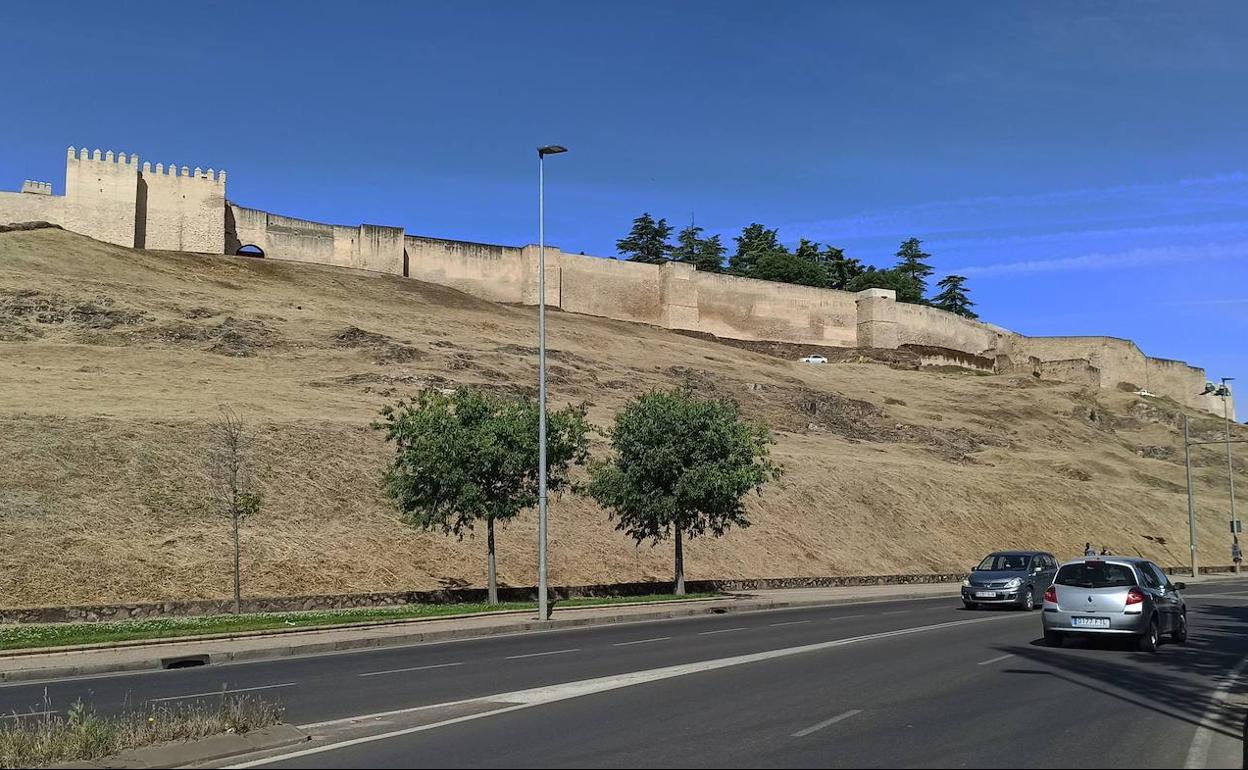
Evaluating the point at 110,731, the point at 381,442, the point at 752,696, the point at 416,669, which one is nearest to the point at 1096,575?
the point at 752,696

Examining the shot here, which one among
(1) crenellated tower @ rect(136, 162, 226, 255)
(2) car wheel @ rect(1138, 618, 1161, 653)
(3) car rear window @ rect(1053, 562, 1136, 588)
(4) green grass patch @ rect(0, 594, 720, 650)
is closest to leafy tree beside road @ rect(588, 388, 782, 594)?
(4) green grass patch @ rect(0, 594, 720, 650)

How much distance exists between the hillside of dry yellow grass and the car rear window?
18205mm

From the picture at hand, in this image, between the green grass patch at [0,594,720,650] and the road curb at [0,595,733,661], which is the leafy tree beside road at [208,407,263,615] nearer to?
the green grass patch at [0,594,720,650]

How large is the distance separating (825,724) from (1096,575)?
31.0ft

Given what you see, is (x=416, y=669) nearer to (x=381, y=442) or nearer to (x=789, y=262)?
(x=381, y=442)

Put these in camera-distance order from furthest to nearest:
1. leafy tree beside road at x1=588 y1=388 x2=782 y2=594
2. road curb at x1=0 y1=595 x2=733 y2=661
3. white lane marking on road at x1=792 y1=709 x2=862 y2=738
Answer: leafy tree beside road at x1=588 y1=388 x2=782 y2=594
road curb at x1=0 y1=595 x2=733 y2=661
white lane marking on road at x1=792 y1=709 x2=862 y2=738

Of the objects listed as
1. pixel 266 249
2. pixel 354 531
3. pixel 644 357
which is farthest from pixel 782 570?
pixel 266 249

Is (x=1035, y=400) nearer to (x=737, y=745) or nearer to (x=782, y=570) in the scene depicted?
(x=782, y=570)

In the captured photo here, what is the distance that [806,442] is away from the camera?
58.8 meters

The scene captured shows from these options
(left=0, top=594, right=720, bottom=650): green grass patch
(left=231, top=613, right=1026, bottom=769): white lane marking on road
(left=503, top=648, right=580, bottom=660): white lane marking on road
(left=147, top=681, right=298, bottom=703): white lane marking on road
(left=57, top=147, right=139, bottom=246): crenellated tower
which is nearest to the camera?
(left=231, top=613, right=1026, bottom=769): white lane marking on road

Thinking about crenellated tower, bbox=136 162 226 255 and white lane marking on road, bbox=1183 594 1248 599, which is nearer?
white lane marking on road, bbox=1183 594 1248 599

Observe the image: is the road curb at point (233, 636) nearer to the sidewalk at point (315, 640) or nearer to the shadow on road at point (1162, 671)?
the sidewalk at point (315, 640)

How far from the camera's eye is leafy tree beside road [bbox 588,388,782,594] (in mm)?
31078

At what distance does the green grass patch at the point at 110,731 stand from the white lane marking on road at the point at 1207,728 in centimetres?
803
